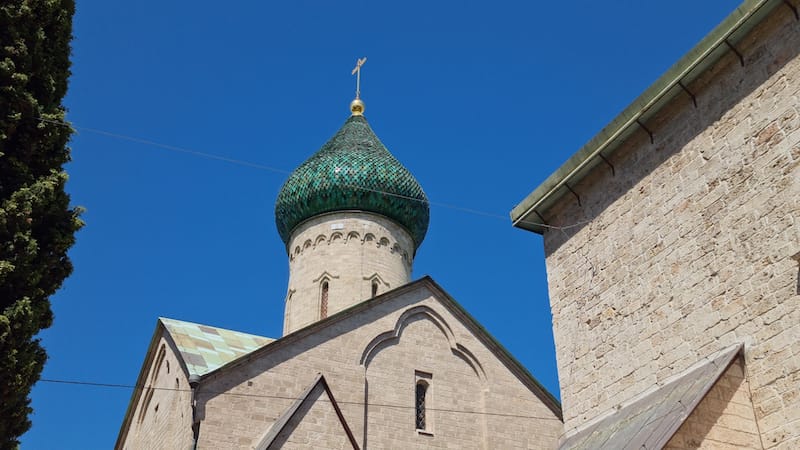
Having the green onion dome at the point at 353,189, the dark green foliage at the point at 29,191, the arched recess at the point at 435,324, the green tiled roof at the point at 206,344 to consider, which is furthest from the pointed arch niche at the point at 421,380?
the dark green foliage at the point at 29,191

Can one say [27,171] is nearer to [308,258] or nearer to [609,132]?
[609,132]

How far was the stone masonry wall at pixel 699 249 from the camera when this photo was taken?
17.7 ft

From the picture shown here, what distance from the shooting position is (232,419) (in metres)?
10.6

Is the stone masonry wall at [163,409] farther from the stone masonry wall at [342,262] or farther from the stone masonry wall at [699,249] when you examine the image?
the stone masonry wall at [699,249]

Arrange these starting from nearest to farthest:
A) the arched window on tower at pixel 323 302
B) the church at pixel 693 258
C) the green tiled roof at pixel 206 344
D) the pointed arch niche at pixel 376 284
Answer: the church at pixel 693 258, the green tiled roof at pixel 206 344, the arched window on tower at pixel 323 302, the pointed arch niche at pixel 376 284

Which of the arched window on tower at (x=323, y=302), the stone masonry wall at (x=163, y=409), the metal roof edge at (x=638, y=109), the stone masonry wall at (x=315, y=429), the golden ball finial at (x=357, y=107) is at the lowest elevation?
the stone masonry wall at (x=315, y=429)

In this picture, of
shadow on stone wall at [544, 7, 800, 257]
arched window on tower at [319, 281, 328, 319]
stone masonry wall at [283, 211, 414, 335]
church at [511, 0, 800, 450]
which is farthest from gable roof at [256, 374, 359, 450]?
stone masonry wall at [283, 211, 414, 335]

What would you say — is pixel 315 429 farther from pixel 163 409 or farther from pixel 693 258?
pixel 693 258

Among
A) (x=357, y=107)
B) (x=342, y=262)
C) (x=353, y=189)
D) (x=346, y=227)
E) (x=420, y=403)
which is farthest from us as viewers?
(x=357, y=107)

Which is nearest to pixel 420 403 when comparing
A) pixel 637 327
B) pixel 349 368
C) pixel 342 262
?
pixel 349 368

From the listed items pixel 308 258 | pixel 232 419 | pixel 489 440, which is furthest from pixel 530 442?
pixel 308 258

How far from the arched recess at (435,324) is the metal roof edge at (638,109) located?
4.78 metres

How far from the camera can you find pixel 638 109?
681cm

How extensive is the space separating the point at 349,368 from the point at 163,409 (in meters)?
2.90
